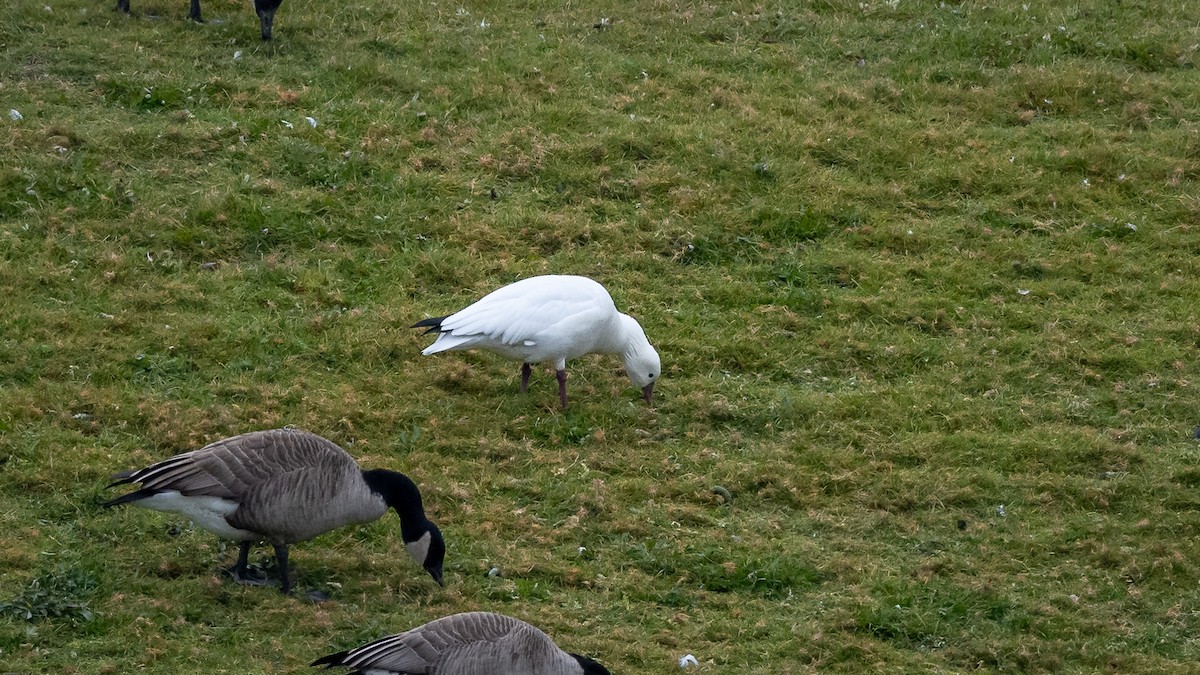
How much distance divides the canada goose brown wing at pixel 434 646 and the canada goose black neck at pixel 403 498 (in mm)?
912

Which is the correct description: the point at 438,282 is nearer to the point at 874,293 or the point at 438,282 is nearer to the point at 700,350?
the point at 700,350

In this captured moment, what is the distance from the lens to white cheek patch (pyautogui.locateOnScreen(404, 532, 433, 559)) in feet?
21.0

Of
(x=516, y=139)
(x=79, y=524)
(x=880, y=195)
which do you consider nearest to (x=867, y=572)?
(x=79, y=524)

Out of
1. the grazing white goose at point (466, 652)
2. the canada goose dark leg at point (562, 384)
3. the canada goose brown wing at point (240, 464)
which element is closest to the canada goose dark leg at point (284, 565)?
the canada goose brown wing at point (240, 464)

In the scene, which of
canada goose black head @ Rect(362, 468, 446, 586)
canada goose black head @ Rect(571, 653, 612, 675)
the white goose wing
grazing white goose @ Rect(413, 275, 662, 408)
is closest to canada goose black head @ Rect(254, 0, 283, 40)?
grazing white goose @ Rect(413, 275, 662, 408)

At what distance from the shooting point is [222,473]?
6.18 metres

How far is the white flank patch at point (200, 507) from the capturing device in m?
6.13

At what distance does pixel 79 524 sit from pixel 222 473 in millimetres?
1040

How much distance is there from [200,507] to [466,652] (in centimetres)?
148

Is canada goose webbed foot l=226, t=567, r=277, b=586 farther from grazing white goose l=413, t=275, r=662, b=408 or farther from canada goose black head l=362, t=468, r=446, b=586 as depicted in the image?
grazing white goose l=413, t=275, r=662, b=408

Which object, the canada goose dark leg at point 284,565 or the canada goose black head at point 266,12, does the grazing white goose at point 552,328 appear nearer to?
the canada goose dark leg at point 284,565

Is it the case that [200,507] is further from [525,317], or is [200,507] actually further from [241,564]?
[525,317]

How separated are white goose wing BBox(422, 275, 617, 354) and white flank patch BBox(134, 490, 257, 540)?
2.09 meters

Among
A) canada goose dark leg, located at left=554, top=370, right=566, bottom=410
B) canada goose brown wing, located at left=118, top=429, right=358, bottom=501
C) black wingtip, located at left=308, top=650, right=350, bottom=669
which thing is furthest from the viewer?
canada goose dark leg, located at left=554, top=370, right=566, bottom=410
